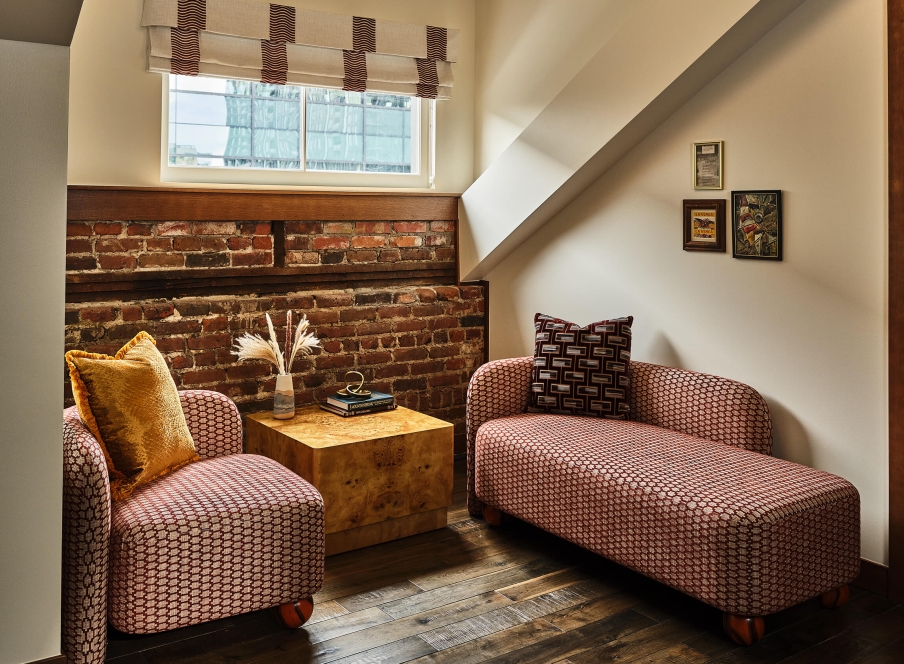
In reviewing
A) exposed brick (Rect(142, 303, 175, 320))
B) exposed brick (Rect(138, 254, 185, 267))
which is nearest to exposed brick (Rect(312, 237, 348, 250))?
exposed brick (Rect(138, 254, 185, 267))

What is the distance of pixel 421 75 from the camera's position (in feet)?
14.8

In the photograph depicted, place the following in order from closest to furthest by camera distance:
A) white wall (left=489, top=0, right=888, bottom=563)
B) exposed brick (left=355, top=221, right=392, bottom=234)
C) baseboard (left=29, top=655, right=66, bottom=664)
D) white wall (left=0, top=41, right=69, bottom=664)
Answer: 1. white wall (left=0, top=41, right=69, bottom=664)
2. baseboard (left=29, top=655, right=66, bottom=664)
3. white wall (left=489, top=0, right=888, bottom=563)
4. exposed brick (left=355, top=221, right=392, bottom=234)

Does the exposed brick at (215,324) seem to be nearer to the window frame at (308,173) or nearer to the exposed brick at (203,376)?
the exposed brick at (203,376)

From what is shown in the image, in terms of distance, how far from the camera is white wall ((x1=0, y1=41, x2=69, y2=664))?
7.34 ft

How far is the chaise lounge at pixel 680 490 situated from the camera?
2695mm

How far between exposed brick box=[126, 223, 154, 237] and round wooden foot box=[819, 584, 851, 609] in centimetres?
302

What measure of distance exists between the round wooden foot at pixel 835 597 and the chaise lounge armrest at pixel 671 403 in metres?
0.58

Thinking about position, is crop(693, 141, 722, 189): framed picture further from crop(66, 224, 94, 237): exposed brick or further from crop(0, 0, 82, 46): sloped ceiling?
crop(66, 224, 94, 237): exposed brick

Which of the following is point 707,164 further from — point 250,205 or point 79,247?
point 79,247

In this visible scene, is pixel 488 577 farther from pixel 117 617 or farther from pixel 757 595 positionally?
pixel 117 617

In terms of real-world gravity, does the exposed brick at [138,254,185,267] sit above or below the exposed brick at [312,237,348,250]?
→ below

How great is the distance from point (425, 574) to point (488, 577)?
0.79ft

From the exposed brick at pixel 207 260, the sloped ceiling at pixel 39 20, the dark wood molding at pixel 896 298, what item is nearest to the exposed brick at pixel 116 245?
the exposed brick at pixel 207 260

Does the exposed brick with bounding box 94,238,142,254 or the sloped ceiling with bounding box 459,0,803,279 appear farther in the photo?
the exposed brick with bounding box 94,238,142,254
